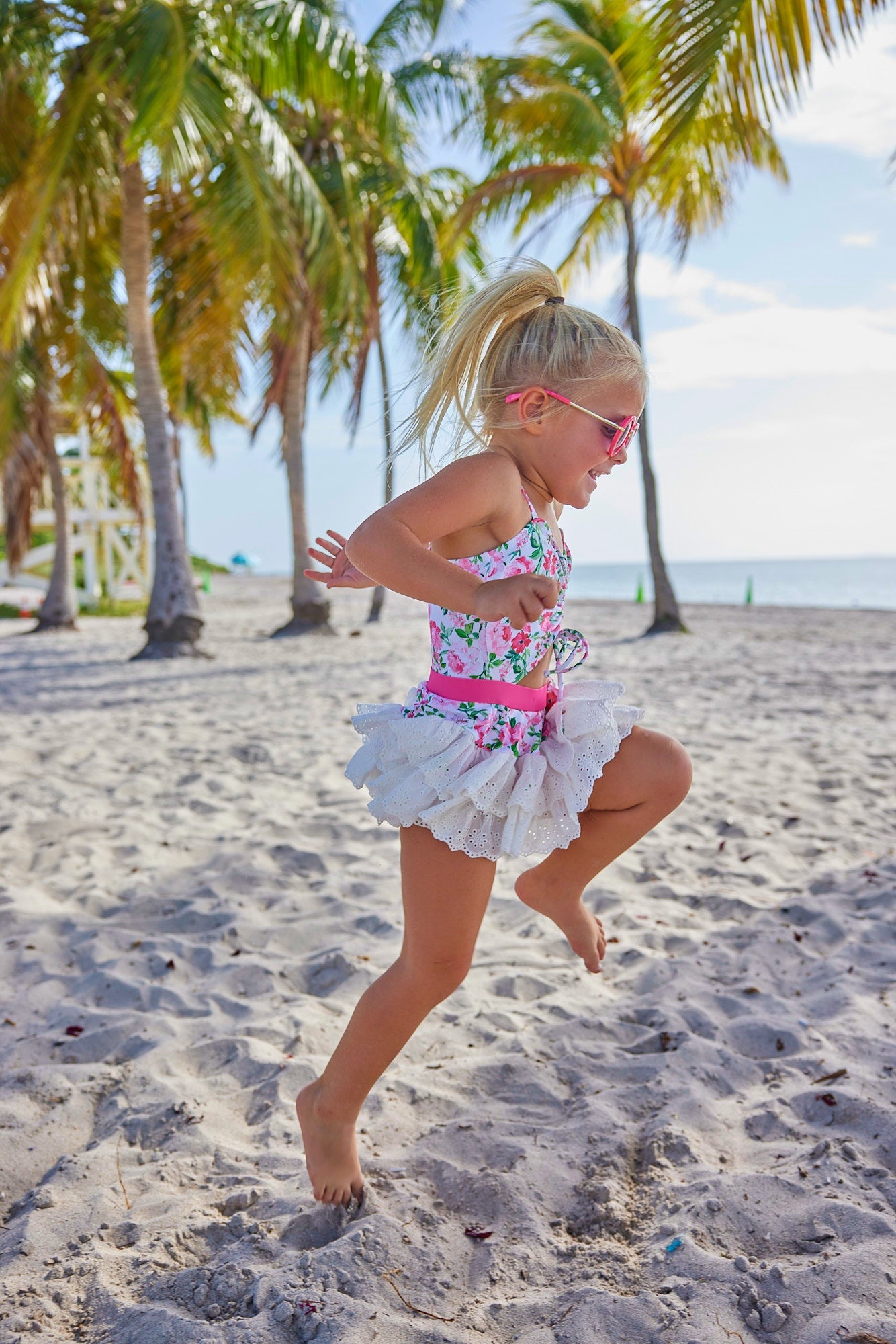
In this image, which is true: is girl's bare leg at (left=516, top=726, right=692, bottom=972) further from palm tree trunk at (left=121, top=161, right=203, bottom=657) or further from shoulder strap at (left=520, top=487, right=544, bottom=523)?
palm tree trunk at (left=121, top=161, right=203, bottom=657)

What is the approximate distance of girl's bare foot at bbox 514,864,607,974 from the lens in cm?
187

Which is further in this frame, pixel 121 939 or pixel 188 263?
pixel 188 263

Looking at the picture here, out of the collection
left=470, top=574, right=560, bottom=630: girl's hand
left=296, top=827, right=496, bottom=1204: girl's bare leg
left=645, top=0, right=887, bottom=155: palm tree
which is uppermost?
left=645, top=0, right=887, bottom=155: palm tree

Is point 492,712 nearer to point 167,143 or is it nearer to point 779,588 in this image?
point 167,143

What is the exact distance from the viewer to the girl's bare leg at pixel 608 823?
174 centimetres

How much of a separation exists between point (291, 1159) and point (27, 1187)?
500 millimetres

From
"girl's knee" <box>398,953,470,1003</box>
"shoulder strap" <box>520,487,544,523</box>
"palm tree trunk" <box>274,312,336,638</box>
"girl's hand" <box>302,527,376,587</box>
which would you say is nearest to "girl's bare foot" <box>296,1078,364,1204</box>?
"girl's knee" <box>398,953,470,1003</box>

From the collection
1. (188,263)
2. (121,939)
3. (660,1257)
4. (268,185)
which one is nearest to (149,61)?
(268,185)

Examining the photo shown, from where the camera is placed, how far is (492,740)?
171 cm

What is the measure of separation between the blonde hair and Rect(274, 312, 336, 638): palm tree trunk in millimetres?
11034

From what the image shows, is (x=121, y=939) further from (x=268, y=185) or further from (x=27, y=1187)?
(x=268, y=185)

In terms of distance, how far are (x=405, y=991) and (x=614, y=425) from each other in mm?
1062

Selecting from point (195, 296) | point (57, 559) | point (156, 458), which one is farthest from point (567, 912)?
point (57, 559)

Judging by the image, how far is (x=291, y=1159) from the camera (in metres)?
1.95
